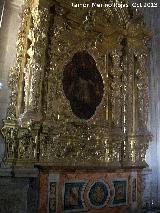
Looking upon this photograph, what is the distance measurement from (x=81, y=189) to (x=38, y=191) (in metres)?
0.95

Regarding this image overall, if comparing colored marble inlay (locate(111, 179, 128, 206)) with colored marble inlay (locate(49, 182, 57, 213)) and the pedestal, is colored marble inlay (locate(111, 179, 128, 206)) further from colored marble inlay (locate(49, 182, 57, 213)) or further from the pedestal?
colored marble inlay (locate(49, 182, 57, 213))

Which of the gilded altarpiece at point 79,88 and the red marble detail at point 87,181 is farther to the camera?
the gilded altarpiece at point 79,88

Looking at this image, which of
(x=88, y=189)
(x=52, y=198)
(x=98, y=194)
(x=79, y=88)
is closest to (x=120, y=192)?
(x=98, y=194)

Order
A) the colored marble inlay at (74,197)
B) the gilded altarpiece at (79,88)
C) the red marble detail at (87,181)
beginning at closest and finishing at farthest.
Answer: the red marble detail at (87,181) → the gilded altarpiece at (79,88) → the colored marble inlay at (74,197)

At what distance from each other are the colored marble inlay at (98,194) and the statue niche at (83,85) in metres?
1.41

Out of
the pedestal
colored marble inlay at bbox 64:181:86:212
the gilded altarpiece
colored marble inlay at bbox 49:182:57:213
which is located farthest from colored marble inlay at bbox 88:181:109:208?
colored marble inlay at bbox 49:182:57:213

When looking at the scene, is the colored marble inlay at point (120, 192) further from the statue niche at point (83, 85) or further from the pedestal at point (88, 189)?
the statue niche at point (83, 85)

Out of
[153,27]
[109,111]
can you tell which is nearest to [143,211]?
[109,111]

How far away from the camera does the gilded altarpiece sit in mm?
5451

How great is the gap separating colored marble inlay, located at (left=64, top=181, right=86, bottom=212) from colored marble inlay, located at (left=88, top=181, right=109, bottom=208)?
24cm

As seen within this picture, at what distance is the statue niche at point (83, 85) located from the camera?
6.15 metres

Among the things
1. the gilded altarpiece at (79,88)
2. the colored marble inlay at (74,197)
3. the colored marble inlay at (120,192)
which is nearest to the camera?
the gilded altarpiece at (79,88)

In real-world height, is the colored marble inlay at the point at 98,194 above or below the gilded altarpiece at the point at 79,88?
below

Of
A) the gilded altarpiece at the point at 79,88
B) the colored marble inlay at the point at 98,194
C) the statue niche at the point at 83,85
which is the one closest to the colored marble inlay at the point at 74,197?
→ the colored marble inlay at the point at 98,194
